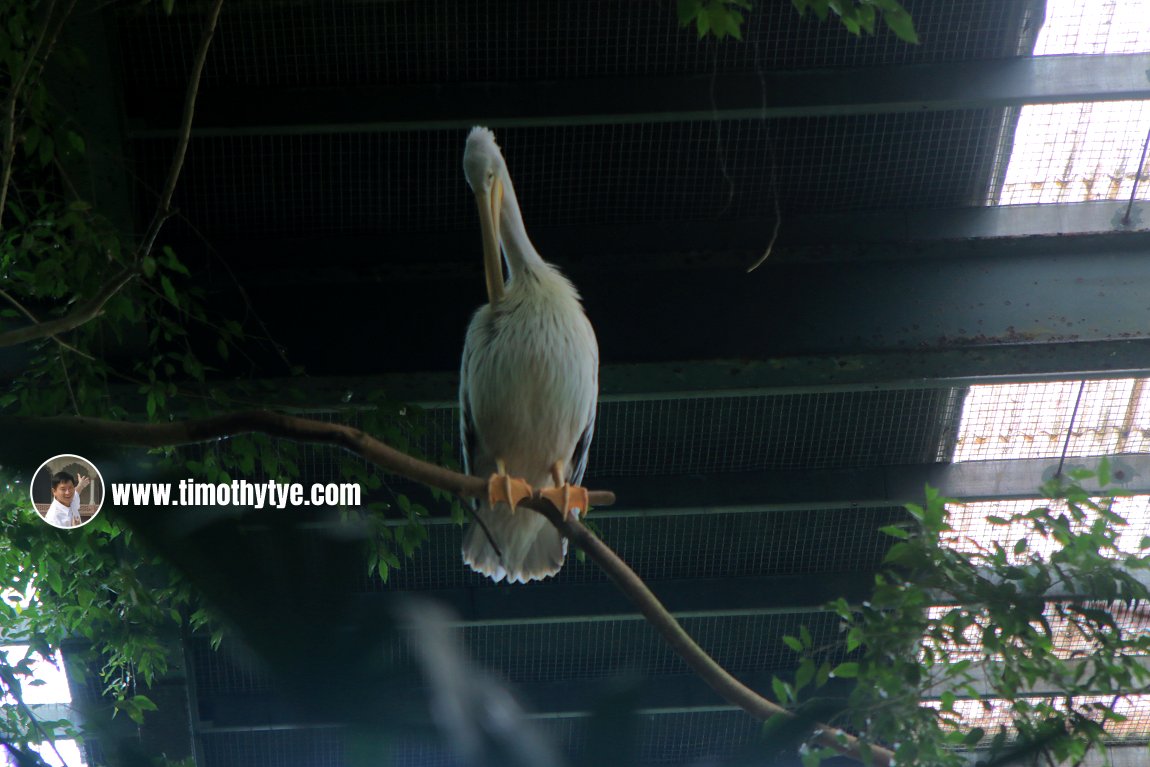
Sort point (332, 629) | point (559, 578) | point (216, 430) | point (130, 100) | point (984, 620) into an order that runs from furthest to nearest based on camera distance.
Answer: point (559, 578), point (130, 100), point (984, 620), point (216, 430), point (332, 629)

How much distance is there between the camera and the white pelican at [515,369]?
2.66 metres

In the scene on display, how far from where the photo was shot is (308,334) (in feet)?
10.4

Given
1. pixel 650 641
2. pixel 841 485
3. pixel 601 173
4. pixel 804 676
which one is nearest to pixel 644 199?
pixel 601 173

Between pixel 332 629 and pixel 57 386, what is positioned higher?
pixel 332 629

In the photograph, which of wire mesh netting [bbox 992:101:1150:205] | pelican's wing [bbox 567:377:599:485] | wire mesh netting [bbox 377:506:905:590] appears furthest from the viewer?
wire mesh netting [bbox 377:506:905:590]

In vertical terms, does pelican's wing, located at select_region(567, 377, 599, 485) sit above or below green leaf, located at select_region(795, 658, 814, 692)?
below

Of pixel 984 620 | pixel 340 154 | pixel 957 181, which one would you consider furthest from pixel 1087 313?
pixel 340 154

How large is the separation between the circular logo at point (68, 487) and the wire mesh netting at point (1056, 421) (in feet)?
11.8

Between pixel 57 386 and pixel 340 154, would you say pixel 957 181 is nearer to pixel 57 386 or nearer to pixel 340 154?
pixel 340 154

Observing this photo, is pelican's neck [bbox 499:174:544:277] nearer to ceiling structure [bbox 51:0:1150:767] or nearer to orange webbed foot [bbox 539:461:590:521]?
ceiling structure [bbox 51:0:1150:767]

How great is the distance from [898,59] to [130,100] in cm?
218

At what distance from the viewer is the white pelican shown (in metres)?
2.66

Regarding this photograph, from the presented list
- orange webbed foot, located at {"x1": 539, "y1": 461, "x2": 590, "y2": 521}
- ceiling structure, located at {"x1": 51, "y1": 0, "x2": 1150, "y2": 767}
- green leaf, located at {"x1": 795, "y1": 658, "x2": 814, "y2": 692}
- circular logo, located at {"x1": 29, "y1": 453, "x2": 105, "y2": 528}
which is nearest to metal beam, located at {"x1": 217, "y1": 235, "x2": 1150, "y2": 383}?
ceiling structure, located at {"x1": 51, "y1": 0, "x2": 1150, "y2": 767}

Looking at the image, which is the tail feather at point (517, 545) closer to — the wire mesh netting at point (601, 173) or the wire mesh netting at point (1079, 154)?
the wire mesh netting at point (601, 173)
